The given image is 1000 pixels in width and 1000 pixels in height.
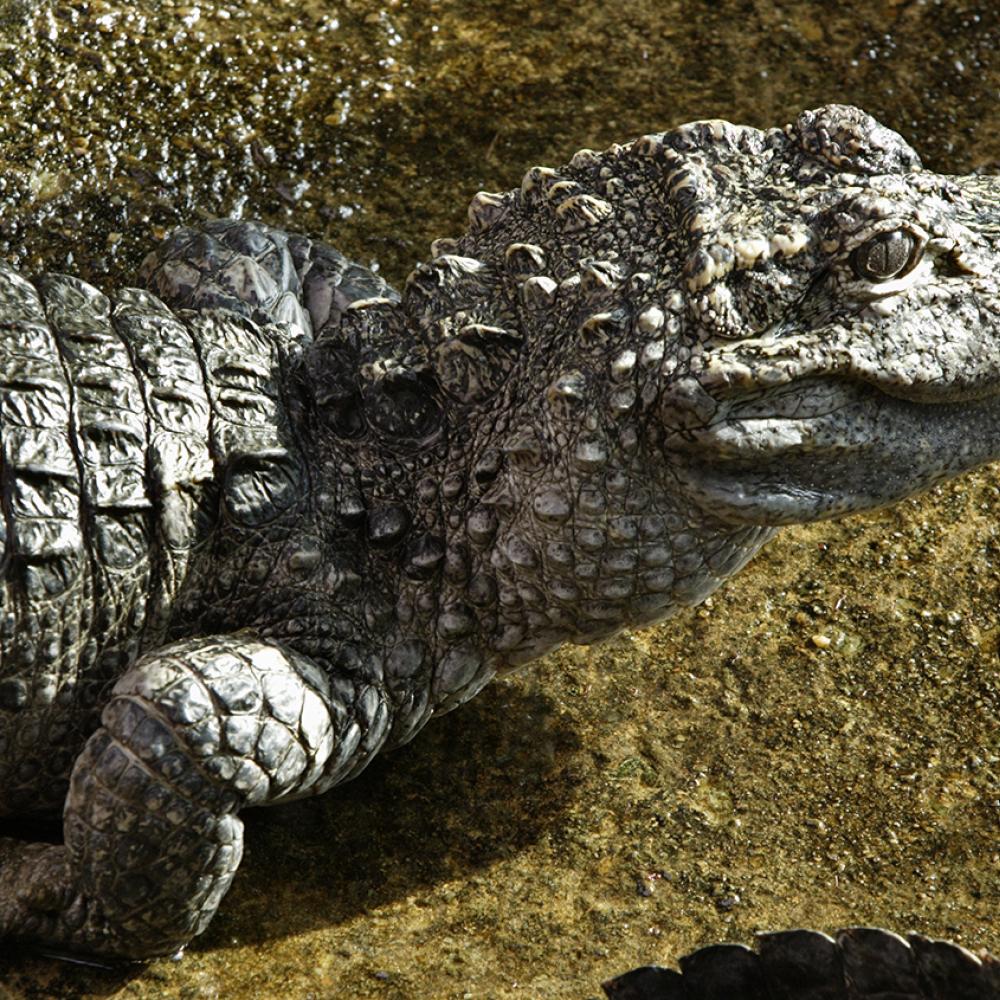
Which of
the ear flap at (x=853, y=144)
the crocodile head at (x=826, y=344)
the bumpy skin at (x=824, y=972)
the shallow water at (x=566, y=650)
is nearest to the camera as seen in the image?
the bumpy skin at (x=824, y=972)

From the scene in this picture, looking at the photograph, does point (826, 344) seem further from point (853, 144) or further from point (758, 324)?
point (853, 144)

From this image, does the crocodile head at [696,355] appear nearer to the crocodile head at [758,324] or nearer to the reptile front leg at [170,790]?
the crocodile head at [758,324]

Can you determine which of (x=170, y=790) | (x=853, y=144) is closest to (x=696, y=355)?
(x=853, y=144)

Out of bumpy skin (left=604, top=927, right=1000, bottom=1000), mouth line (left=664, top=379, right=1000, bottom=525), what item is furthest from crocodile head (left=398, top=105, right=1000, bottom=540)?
bumpy skin (left=604, top=927, right=1000, bottom=1000)

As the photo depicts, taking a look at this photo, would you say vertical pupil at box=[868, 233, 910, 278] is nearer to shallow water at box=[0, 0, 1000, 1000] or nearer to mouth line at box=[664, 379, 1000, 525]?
mouth line at box=[664, 379, 1000, 525]

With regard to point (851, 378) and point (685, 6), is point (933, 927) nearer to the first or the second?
point (851, 378)

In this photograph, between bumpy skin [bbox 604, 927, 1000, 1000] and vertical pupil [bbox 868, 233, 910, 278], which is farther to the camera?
vertical pupil [bbox 868, 233, 910, 278]

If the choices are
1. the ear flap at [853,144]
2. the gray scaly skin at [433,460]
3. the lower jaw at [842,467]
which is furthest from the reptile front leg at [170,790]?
the ear flap at [853,144]
